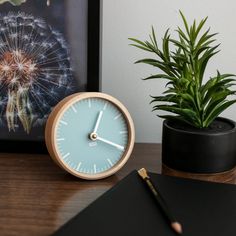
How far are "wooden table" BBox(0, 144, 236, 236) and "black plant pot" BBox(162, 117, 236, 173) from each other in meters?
0.02

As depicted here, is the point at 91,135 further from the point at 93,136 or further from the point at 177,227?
the point at 177,227

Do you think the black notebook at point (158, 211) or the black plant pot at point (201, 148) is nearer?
the black notebook at point (158, 211)

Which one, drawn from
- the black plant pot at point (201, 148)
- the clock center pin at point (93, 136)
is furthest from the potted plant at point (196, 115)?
the clock center pin at point (93, 136)

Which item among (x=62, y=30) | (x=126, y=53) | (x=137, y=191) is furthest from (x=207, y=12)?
(x=137, y=191)

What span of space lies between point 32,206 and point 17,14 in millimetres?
371

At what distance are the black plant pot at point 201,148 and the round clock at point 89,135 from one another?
85 millimetres

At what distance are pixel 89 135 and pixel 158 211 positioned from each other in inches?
8.0

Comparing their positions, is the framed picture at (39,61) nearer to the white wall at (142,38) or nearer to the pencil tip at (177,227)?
the white wall at (142,38)

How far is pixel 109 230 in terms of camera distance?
441 mm

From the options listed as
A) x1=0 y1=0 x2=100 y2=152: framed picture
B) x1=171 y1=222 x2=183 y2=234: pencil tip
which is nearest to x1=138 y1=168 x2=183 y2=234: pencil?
x1=171 y1=222 x2=183 y2=234: pencil tip

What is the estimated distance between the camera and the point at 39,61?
725 millimetres

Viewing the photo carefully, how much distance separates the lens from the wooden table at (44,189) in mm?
491

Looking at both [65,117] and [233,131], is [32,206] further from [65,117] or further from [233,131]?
[233,131]

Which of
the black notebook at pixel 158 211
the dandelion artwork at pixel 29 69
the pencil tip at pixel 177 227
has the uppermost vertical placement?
the dandelion artwork at pixel 29 69
